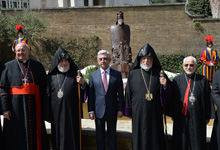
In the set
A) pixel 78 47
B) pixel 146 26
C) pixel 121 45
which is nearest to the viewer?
pixel 121 45

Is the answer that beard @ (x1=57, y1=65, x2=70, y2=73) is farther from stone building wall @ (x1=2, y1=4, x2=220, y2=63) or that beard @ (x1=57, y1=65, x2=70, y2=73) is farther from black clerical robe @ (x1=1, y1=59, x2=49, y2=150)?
stone building wall @ (x1=2, y1=4, x2=220, y2=63)

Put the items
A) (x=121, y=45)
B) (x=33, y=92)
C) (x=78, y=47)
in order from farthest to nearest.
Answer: (x=78, y=47) → (x=121, y=45) → (x=33, y=92)

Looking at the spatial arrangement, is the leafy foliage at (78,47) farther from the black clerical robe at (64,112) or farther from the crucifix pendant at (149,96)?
the crucifix pendant at (149,96)

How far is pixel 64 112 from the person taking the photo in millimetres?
3744

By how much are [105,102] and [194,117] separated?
1.42m

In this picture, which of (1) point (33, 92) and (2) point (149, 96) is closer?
(2) point (149, 96)

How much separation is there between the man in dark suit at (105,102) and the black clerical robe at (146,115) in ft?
0.82

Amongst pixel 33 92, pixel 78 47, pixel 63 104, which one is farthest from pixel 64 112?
pixel 78 47

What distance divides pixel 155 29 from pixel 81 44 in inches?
229

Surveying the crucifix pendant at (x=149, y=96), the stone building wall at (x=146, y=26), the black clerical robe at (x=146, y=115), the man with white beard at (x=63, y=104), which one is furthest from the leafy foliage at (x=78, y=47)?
the crucifix pendant at (x=149, y=96)

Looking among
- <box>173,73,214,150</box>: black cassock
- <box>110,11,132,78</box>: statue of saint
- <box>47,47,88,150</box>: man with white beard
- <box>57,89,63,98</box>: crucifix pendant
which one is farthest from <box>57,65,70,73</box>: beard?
<box>110,11,132,78</box>: statue of saint

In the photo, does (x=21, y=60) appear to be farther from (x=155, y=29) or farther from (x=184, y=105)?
(x=155, y=29)

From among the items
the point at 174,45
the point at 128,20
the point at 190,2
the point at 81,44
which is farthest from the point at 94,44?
the point at 190,2

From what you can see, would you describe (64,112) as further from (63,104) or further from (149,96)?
(149,96)
